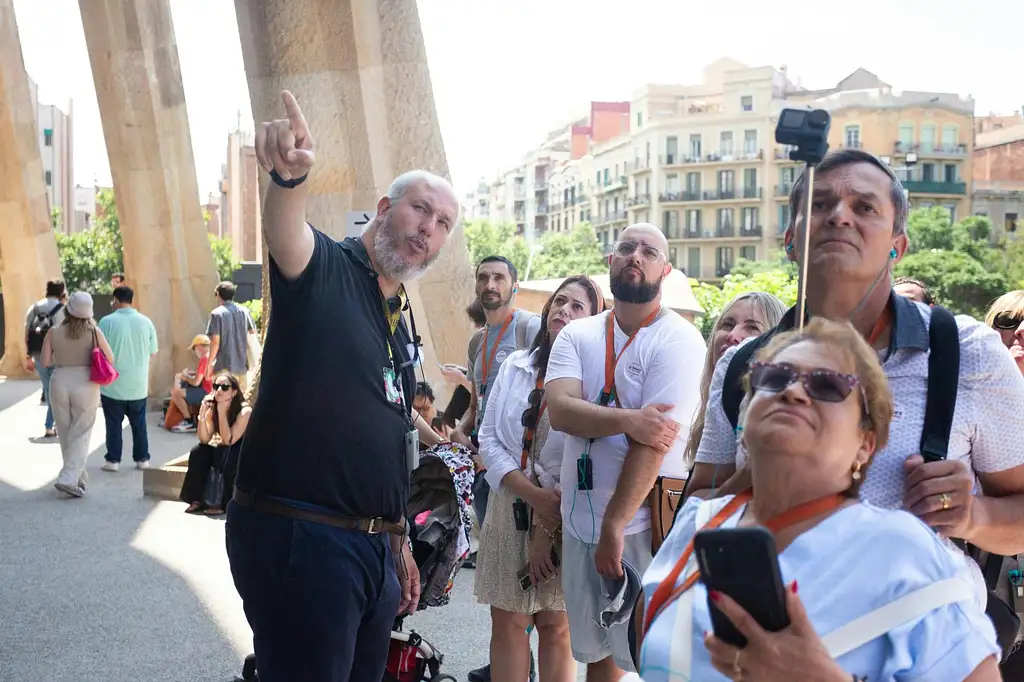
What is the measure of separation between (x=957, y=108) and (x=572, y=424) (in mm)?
94797

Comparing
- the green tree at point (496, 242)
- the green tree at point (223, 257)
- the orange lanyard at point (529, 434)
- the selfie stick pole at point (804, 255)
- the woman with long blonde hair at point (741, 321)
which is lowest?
the green tree at point (496, 242)

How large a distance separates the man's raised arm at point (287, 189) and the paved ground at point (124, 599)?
3.35m

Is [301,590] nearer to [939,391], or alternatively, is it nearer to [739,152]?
[939,391]

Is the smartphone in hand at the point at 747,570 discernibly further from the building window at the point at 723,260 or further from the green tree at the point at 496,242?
the green tree at the point at 496,242

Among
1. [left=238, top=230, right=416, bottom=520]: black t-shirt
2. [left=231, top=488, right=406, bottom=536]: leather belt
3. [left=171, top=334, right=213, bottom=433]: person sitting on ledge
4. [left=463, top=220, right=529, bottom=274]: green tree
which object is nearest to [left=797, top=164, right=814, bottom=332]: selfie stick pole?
[left=238, top=230, right=416, bottom=520]: black t-shirt

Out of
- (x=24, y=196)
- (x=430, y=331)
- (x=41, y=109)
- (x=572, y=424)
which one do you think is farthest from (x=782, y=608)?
(x=41, y=109)

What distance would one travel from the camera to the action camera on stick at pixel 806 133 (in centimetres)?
228

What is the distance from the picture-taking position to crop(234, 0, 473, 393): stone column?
981 cm

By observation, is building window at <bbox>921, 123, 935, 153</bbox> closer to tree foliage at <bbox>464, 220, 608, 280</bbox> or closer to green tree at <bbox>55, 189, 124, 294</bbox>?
tree foliage at <bbox>464, 220, 608, 280</bbox>

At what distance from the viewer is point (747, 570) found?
69.7 inches

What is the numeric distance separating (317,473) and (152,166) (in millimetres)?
19315

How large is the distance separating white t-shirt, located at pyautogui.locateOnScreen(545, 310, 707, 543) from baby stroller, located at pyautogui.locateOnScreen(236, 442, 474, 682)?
428 millimetres

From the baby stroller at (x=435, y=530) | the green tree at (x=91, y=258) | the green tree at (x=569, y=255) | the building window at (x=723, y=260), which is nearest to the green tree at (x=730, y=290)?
the baby stroller at (x=435, y=530)

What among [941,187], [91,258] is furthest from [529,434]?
[941,187]
